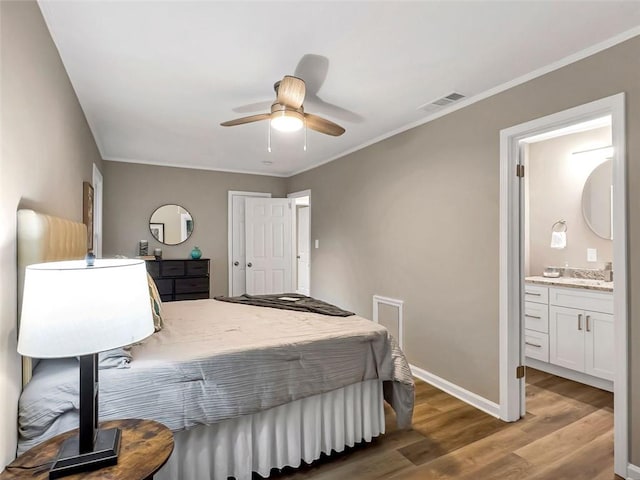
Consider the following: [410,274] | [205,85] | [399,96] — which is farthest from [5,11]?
[410,274]

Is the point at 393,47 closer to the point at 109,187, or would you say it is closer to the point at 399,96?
the point at 399,96

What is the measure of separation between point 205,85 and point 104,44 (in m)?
0.66

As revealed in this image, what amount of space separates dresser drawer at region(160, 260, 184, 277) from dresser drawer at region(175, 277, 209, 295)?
0.09 metres

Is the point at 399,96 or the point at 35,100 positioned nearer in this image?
the point at 35,100

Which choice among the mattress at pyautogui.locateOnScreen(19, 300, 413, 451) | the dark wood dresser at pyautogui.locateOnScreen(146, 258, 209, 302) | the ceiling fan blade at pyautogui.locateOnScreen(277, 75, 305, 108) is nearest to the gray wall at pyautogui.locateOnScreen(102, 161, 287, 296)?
the dark wood dresser at pyautogui.locateOnScreen(146, 258, 209, 302)

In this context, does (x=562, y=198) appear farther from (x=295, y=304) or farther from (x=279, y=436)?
(x=279, y=436)

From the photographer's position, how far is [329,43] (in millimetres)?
1989

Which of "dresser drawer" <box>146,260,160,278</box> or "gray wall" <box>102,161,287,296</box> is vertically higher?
"gray wall" <box>102,161,287,296</box>

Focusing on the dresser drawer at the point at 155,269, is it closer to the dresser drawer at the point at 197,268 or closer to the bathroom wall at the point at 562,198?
the dresser drawer at the point at 197,268

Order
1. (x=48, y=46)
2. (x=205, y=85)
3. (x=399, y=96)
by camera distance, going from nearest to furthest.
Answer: (x=48, y=46), (x=205, y=85), (x=399, y=96)

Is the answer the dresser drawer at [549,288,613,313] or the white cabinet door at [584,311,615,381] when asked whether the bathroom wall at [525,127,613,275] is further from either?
the white cabinet door at [584,311,615,381]

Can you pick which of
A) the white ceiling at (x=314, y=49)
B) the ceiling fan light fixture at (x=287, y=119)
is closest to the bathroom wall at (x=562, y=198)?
the white ceiling at (x=314, y=49)

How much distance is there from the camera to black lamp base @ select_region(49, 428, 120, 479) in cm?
104

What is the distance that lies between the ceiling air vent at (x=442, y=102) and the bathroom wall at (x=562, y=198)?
183 centimetres
